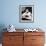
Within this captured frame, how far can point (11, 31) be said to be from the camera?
148 inches

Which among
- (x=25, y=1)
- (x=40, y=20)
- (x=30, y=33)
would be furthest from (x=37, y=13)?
(x=30, y=33)

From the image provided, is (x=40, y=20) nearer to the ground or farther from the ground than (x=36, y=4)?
nearer to the ground

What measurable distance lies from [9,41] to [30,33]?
638 mm

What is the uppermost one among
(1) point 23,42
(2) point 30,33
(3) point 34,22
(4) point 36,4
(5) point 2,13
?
(4) point 36,4

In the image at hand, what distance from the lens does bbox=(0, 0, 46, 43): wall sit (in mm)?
4180

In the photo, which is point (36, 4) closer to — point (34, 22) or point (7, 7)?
point (34, 22)

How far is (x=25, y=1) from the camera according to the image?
418cm

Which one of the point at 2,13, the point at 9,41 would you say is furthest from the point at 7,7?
the point at 9,41

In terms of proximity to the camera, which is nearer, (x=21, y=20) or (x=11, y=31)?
(x=11, y=31)

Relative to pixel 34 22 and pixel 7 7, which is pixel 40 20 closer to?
pixel 34 22

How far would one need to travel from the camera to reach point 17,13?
4.20m

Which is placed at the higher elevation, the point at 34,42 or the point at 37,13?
the point at 37,13

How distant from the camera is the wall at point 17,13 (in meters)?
4.18

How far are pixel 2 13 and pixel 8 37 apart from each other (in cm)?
91
